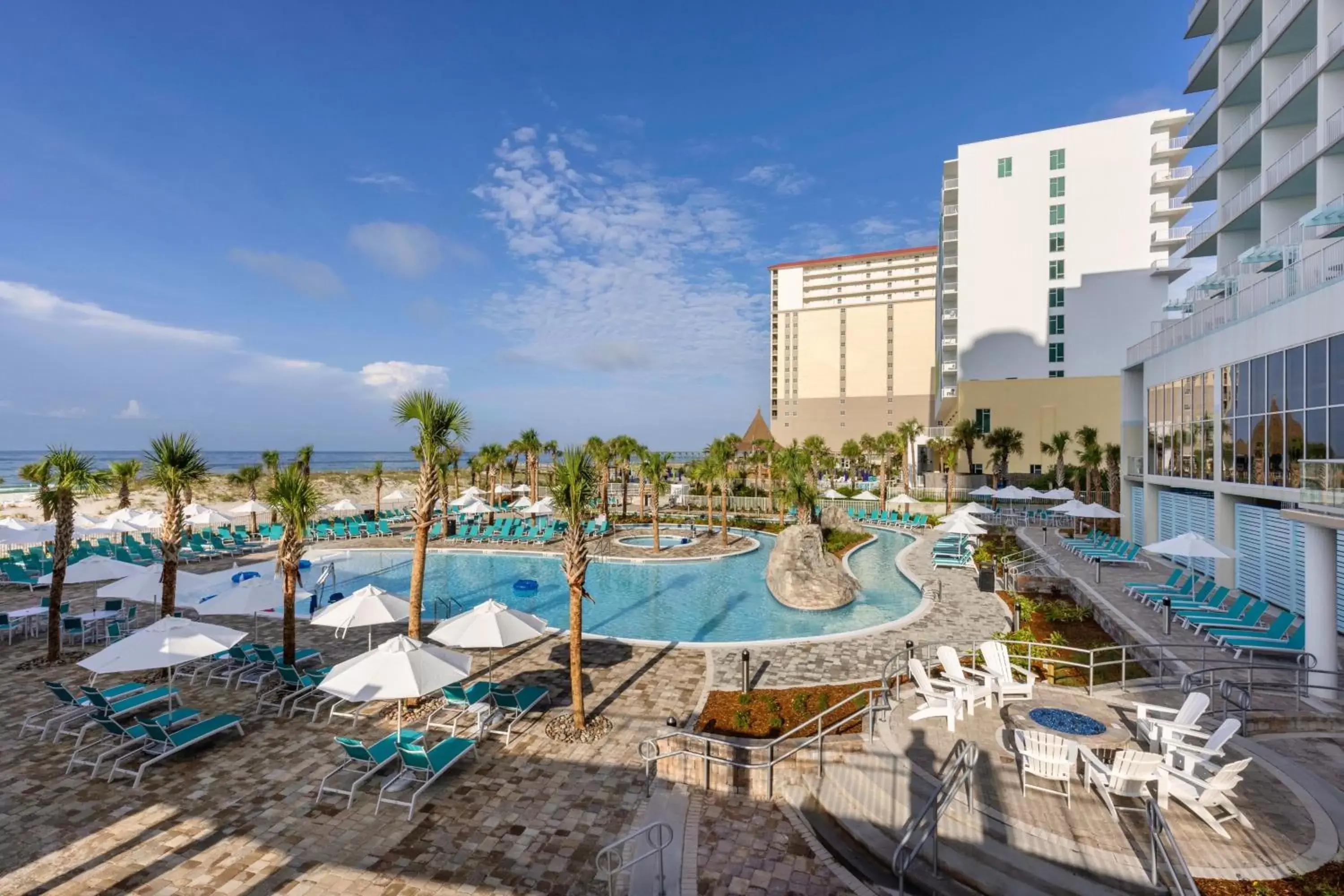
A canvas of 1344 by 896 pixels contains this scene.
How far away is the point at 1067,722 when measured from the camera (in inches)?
304

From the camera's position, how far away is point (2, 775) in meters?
8.05

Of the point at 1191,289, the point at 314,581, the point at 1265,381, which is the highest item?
the point at 1191,289

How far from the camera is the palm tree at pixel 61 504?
1252 cm

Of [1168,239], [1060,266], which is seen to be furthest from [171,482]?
[1168,239]

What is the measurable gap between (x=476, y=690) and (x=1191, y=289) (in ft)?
98.8

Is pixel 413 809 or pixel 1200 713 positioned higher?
pixel 1200 713

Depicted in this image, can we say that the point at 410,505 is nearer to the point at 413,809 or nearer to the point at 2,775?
the point at 2,775

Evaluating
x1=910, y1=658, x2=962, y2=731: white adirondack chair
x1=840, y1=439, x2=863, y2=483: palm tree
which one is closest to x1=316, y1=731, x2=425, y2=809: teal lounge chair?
x1=910, y1=658, x2=962, y2=731: white adirondack chair

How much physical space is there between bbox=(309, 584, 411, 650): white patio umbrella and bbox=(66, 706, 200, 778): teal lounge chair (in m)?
2.23

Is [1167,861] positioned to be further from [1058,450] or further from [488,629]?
[1058,450]

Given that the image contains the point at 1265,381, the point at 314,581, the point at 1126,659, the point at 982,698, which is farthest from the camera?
the point at 314,581

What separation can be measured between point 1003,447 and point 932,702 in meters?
41.8

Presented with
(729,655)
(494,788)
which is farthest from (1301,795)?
(494,788)

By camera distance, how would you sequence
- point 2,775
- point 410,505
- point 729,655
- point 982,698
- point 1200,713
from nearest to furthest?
point 1200,713 → point 2,775 → point 982,698 → point 729,655 → point 410,505
